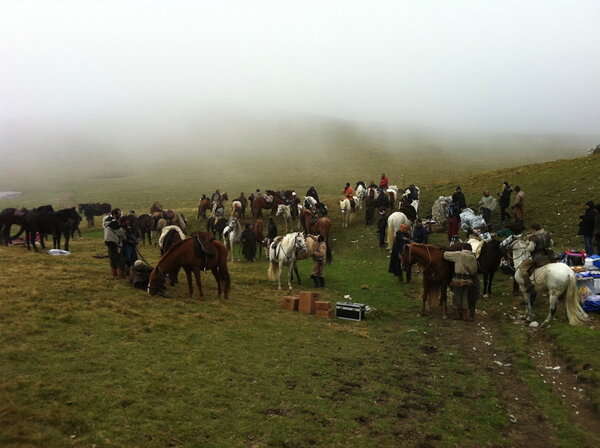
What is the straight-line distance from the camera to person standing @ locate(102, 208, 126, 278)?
49.2ft

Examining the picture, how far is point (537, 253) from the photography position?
41.9 feet

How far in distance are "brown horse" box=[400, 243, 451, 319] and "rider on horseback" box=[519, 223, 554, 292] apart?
208cm

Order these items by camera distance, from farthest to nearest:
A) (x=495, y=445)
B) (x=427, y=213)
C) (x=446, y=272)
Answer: (x=427, y=213) → (x=446, y=272) → (x=495, y=445)

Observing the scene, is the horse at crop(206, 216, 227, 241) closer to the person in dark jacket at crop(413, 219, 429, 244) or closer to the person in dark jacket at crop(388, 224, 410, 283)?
the person in dark jacket at crop(388, 224, 410, 283)

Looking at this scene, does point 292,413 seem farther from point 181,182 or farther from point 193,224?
point 181,182

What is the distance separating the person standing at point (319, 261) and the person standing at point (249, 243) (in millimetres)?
5865

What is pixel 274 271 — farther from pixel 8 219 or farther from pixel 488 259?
pixel 8 219

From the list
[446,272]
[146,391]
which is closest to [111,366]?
[146,391]

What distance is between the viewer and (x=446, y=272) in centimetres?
1377

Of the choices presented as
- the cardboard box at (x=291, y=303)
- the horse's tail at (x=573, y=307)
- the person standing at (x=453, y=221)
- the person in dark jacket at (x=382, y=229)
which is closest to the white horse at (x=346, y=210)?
the person in dark jacket at (x=382, y=229)

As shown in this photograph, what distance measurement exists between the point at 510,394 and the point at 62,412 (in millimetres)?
7618

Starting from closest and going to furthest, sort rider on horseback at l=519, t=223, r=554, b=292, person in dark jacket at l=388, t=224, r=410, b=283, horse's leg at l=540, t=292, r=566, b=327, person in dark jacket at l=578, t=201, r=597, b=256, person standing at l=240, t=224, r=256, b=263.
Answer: horse's leg at l=540, t=292, r=566, b=327 < rider on horseback at l=519, t=223, r=554, b=292 < person in dark jacket at l=578, t=201, r=597, b=256 < person in dark jacket at l=388, t=224, r=410, b=283 < person standing at l=240, t=224, r=256, b=263

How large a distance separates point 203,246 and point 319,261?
16.8 feet

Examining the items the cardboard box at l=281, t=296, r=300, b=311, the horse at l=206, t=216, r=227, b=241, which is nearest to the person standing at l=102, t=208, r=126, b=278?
the cardboard box at l=281, t=296, r=300, b=311
